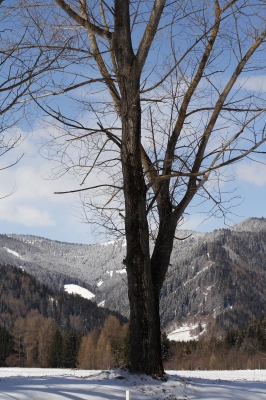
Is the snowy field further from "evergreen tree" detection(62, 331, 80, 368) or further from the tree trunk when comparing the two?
"evergreen tree" detection(62, 331, 80, 368)

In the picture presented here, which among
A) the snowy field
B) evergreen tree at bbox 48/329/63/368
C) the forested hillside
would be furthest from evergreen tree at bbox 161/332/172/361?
the forested hillside

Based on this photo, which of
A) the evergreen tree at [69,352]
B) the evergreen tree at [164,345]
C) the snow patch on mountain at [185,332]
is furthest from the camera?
the snow patch on mountain at [185,332]

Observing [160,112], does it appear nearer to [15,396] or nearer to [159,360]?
[159,360]

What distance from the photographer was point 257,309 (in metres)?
186

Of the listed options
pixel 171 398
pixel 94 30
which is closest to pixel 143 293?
pixel 171 398

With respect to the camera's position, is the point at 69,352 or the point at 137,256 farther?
the point at 69,352

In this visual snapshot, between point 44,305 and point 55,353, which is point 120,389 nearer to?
point 55,353

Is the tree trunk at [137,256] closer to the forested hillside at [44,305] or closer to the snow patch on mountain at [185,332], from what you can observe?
the forested hillside at [44,305]

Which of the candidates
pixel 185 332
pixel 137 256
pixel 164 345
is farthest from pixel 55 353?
pixel 185 332

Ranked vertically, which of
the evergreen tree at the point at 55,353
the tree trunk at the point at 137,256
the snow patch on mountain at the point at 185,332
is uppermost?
the snow patch on mountain at the point at 185,332

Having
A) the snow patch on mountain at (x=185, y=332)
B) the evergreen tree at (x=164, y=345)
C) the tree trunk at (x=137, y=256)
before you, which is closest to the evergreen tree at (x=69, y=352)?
the evergreen tree at (x=164, y=345)

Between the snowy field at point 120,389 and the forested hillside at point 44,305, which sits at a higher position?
the forested hillside at point 44,305

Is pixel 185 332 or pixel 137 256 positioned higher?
pixel 185 332

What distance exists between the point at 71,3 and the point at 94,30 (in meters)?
0.66
